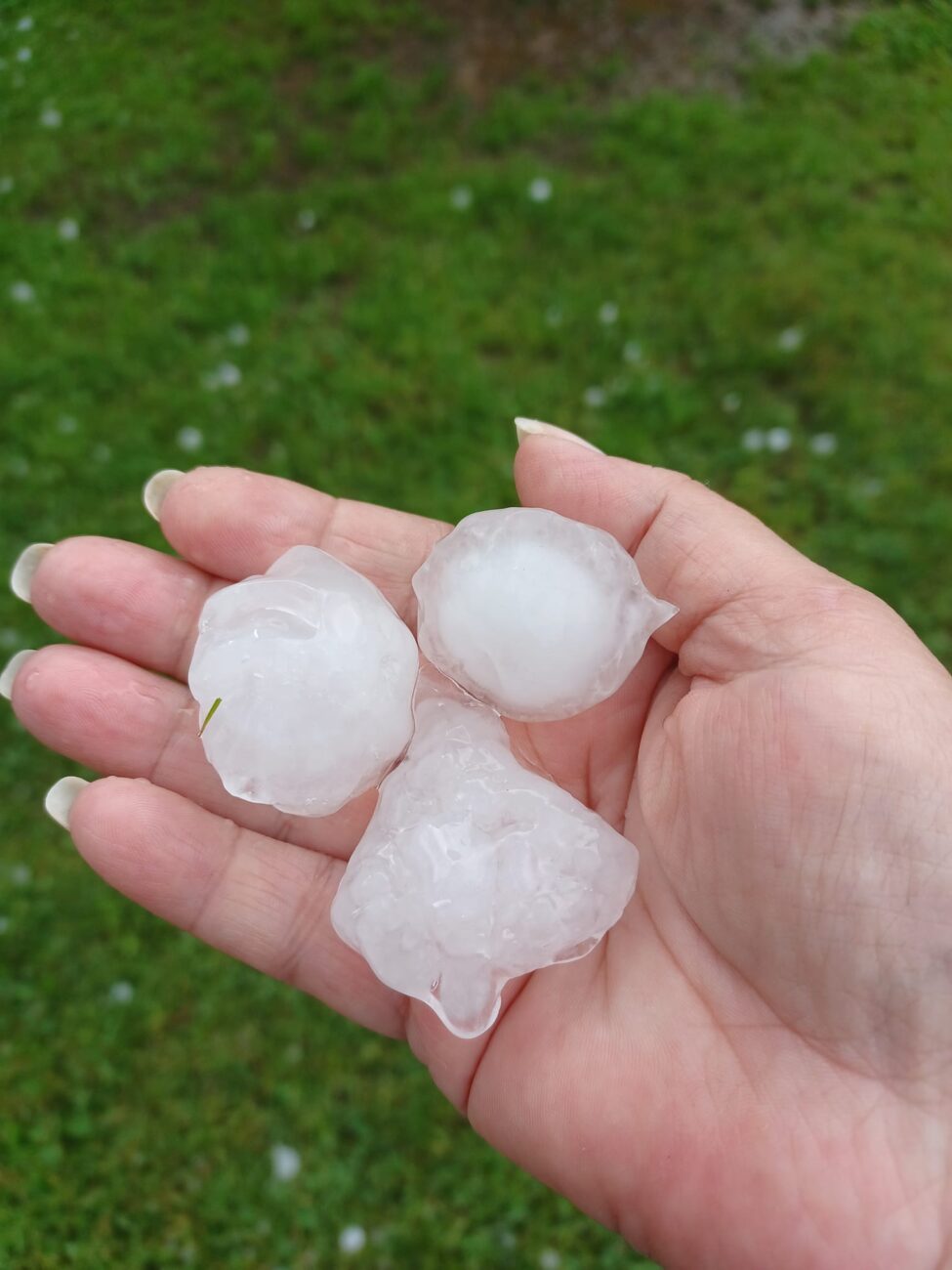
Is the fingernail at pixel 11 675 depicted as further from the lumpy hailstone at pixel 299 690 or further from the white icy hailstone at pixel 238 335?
the white icy hailstone at pixel 238 335

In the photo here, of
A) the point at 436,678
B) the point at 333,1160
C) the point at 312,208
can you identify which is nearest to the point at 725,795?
the point at 436,678

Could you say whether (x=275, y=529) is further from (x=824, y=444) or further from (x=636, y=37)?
(x=636, y=37)

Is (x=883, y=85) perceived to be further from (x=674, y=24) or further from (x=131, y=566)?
(x=131, y=566)

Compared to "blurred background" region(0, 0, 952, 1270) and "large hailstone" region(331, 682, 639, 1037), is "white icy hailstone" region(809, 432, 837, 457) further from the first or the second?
"large hailstone" region(331, 682, 639, 1037)

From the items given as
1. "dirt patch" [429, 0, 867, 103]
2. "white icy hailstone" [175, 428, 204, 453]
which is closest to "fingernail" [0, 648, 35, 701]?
"white icy hailstone" [175, 428, 204, 453]

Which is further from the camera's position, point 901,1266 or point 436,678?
point 436,678
